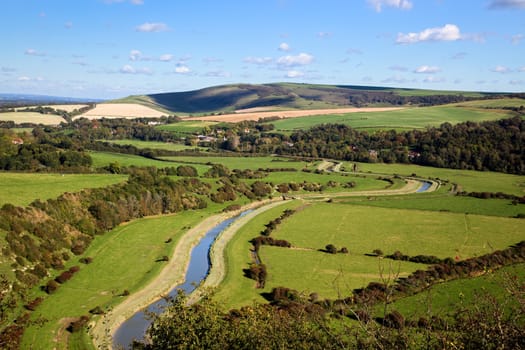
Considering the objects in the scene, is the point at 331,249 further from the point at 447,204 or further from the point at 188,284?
the point at 447,204

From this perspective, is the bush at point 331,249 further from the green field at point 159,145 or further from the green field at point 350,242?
the green field at point 159,145

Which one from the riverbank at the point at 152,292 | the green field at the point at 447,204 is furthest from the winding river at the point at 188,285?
the green field at the point at 447,204

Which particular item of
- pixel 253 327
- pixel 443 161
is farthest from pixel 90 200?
pixel 443 161

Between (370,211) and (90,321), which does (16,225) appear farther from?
(370,211)

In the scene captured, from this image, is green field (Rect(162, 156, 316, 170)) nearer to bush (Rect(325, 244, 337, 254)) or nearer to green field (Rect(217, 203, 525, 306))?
green field (Rect(217, 203, 525, 306))

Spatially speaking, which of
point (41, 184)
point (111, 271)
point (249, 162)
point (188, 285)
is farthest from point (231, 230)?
point (249, 162)

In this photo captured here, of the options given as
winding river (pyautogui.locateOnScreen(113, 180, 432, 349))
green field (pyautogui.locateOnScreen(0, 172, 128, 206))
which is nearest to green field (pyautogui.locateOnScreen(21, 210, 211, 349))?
winding river (pyautogui.locateOnScreen(113, 180, 432, 349))
